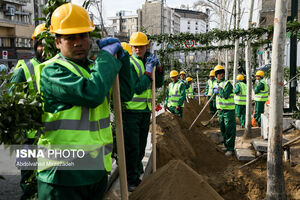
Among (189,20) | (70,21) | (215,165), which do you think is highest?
(189,20)

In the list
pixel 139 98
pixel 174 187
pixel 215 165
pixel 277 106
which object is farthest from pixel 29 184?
pixel 215 165

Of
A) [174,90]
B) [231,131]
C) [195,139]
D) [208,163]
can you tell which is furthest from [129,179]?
[174,90]

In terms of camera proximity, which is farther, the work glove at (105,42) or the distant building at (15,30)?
the distant building at (15,30)

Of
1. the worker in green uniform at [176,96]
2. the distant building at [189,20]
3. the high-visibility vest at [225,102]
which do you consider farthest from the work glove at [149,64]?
the distant building at [189,20]

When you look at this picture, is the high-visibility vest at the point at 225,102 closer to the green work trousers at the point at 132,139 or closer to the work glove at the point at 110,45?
the green work trousers at the point at 132,139

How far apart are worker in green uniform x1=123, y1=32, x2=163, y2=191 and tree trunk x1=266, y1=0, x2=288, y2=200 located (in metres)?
1.89

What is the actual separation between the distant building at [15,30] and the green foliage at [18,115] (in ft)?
123

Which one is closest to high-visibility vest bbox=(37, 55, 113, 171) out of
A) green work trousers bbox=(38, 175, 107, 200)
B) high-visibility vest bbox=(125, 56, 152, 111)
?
green work trousers bbox=(38, 175, 107, 200)

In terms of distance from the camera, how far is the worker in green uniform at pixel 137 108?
418 centimetres

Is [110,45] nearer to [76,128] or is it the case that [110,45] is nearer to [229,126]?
[76,128]

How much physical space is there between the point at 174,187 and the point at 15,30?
4215 cm

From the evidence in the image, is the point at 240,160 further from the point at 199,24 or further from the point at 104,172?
the point at 199,24

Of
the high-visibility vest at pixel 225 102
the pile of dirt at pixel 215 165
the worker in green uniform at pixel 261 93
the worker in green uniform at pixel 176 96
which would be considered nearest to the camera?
the pile of dirt at pixel 215 165

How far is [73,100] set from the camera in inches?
78.3
